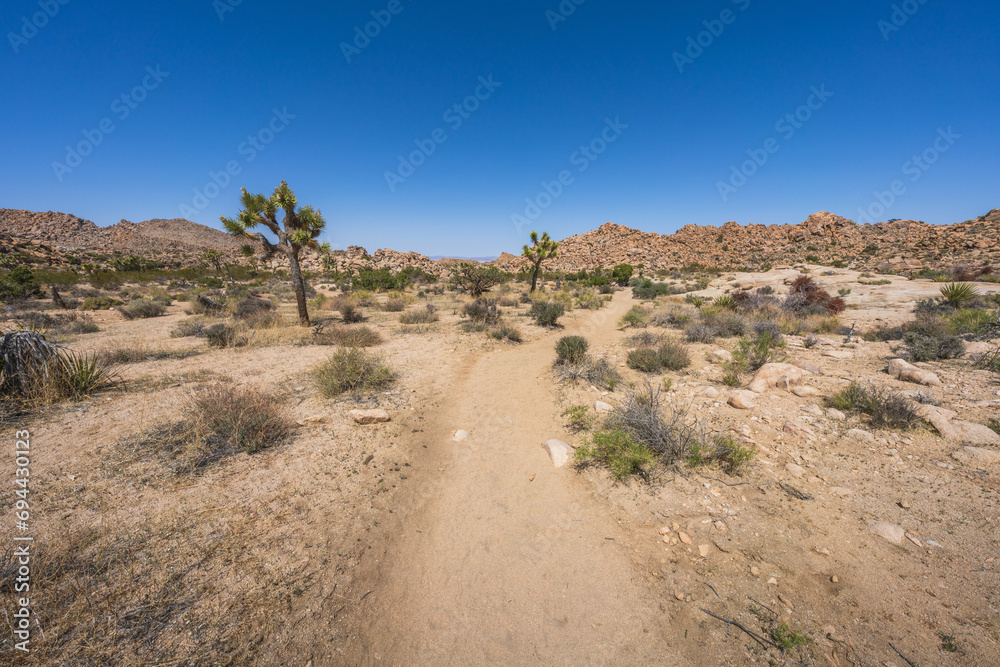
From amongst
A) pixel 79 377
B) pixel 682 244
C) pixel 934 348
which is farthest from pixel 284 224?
pixel 682 244

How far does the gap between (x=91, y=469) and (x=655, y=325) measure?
45.0 feet

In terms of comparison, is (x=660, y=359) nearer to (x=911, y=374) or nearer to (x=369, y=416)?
(x=911, y=374)

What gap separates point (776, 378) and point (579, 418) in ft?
12.5

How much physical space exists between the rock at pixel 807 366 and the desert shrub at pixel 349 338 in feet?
35.4

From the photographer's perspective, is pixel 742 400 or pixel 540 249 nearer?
pixel 742 400

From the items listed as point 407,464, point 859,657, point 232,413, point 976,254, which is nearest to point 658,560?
point 859,657

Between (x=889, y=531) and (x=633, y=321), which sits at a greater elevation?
(x=633, y=321)

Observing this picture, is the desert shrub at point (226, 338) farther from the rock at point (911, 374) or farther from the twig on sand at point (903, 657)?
the rock at point (911, 374)

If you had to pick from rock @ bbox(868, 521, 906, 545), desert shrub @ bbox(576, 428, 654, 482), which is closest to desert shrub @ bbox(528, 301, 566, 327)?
desert shrub @ bbox(576, 428, 654, 482)

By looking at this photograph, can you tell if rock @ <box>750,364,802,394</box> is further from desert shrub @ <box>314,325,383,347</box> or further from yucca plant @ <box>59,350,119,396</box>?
yucca plant @ <box>59,350,119,396</box>

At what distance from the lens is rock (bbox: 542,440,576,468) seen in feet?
15.0

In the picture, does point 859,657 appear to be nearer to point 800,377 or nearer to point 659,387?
point 659,387

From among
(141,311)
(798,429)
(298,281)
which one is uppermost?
(298,281)

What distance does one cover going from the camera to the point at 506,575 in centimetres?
307
